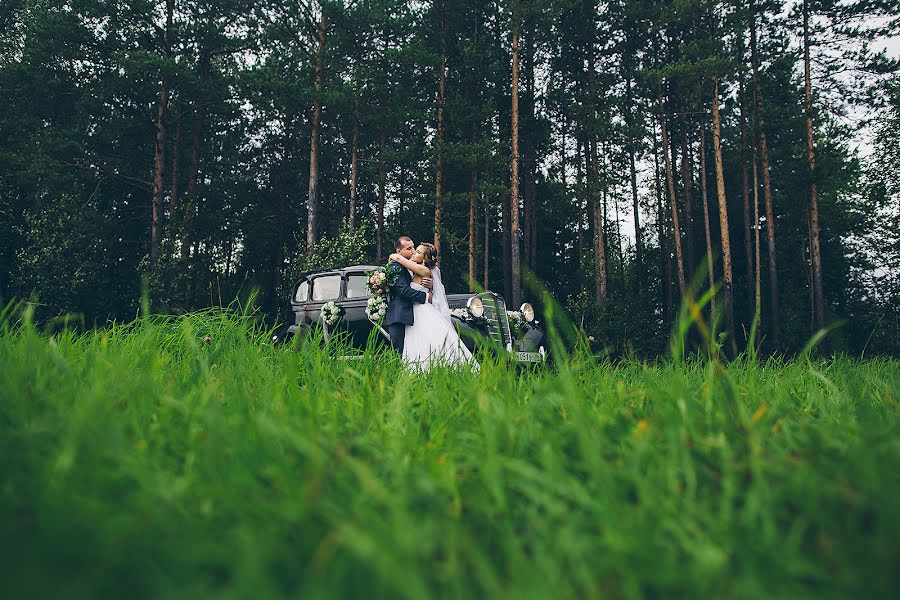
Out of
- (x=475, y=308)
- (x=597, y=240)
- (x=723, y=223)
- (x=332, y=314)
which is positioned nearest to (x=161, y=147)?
(x=332, y=314)

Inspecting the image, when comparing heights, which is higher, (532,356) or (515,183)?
(515,183)

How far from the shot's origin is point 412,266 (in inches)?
256

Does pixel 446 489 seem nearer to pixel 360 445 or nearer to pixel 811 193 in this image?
pixel 360 445

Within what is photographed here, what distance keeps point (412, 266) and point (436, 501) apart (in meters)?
5.50

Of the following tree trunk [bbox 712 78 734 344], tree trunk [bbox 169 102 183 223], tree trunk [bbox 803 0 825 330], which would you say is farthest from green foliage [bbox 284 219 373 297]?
tree trunk [bbox 803 0 825 330]

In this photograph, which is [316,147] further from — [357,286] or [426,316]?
[426,316]

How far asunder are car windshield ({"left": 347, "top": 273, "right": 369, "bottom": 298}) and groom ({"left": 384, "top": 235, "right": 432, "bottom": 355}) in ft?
4.83

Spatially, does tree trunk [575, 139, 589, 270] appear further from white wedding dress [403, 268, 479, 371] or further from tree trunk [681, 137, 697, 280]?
white wedding dress [403, 268, 479, 371]

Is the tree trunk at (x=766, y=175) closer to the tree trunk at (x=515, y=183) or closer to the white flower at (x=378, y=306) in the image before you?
the tree trunk at (x=515, y=183)

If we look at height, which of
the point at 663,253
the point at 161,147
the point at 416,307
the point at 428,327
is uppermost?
the point at 161,147

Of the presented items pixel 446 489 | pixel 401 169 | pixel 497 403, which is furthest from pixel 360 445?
pixel 401 169

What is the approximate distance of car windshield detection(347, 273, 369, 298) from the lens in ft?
26.2

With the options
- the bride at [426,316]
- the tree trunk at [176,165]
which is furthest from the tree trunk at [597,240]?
the tree trunk at [176,165]

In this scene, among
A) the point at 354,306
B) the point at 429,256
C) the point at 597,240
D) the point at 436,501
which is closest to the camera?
the point at 436,501
